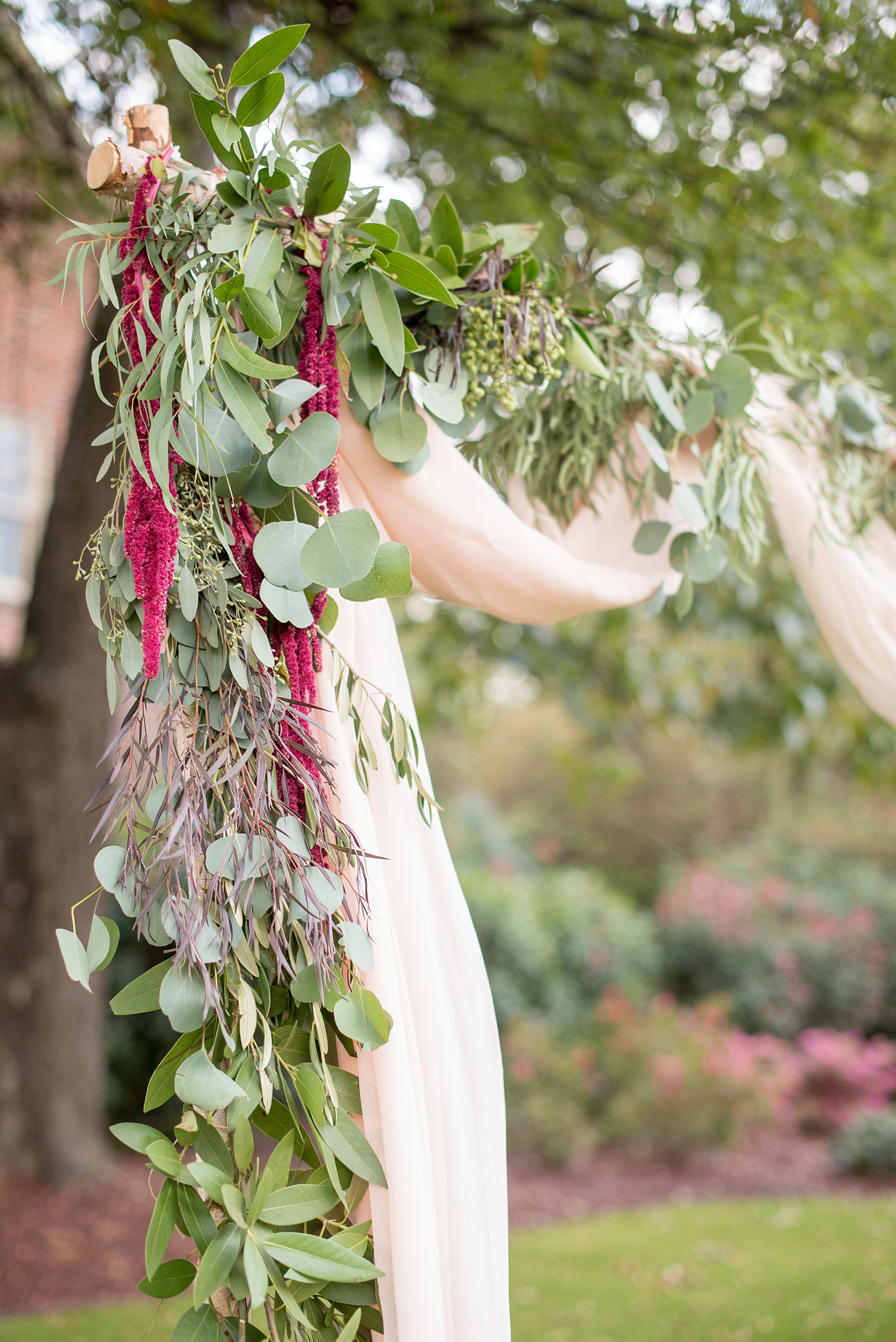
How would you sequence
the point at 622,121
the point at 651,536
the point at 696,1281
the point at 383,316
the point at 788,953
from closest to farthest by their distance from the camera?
1. the point at 383,316
2. the point at 651,536
3. the point at 622,121
4. the point at 696,1281
5. the point at 788,953

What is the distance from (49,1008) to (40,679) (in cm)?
130

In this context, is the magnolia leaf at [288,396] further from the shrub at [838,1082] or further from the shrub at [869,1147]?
the shrub at [838,1082]

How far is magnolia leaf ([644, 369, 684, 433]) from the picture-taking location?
161 centimetres

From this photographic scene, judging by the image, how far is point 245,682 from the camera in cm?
117

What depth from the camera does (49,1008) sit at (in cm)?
391

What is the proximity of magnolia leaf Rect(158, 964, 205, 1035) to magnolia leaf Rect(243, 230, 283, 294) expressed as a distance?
80cm

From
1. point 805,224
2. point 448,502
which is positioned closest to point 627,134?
point 805,224

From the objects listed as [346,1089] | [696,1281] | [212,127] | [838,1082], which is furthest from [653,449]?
[838,1082]

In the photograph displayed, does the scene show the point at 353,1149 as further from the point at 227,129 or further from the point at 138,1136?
the point at 227,129

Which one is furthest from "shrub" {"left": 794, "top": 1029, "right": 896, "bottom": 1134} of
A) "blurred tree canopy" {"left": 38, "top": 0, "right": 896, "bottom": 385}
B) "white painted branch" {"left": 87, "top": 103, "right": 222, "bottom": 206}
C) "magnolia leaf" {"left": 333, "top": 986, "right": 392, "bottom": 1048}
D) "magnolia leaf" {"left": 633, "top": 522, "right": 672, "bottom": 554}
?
"white painted branch" {"left": 87, "top": 103, "right": 222, "bottom": 206}

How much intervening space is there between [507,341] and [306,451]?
16.8 inches

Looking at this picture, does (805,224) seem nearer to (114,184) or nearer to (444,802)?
(114,184)

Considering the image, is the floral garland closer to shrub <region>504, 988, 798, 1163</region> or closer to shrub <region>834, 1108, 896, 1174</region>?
shrub <region>504, 988, 798, 1163</region>

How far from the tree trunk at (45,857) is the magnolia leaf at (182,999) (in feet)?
9.64
